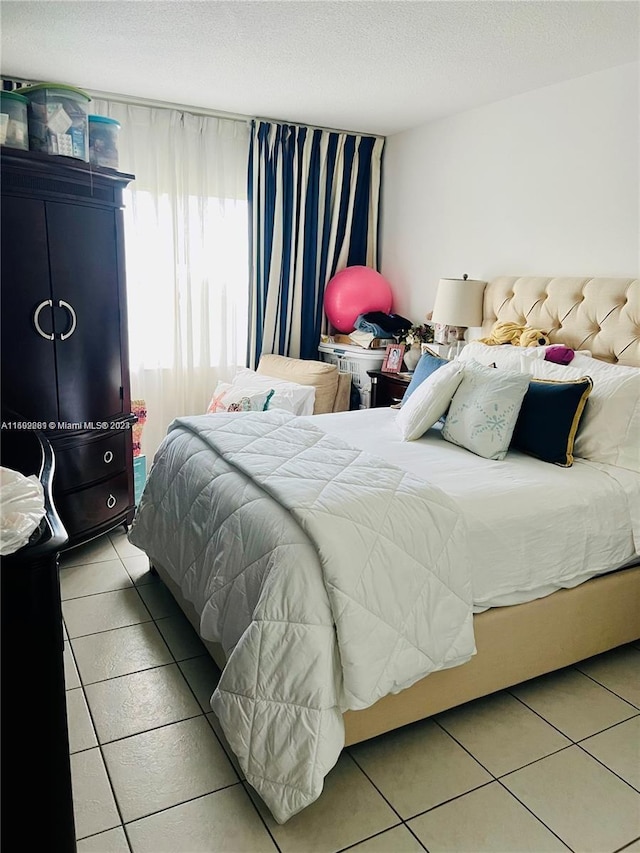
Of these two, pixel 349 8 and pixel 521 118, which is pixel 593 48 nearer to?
pixel 521 118

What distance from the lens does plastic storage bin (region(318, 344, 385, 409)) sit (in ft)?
14.0

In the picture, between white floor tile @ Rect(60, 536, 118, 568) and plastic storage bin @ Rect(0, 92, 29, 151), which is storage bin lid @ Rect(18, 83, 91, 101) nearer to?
plastic storage bin @ Rect(0, 92, 29, 151)

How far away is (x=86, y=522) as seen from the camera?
310 centimetres

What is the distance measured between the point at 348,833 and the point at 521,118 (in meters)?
3.48

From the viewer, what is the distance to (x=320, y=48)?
2875 mm

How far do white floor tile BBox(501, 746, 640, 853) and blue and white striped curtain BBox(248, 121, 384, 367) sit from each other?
3266 millimetres

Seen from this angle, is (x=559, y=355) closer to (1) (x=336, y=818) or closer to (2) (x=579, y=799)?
(2) (x=579, y=799)

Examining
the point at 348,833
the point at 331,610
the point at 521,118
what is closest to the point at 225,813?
the point at 348,833

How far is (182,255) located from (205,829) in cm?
342

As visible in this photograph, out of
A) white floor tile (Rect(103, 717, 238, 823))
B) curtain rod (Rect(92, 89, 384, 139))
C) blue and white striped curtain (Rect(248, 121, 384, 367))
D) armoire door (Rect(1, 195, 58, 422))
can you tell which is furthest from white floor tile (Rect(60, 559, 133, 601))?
curtain rod (Rect(92, 89, 384, 139))

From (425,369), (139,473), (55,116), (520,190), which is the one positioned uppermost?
(55,116)

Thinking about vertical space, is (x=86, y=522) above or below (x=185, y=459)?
below

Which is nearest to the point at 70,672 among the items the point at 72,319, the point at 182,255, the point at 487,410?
the point at 72,319

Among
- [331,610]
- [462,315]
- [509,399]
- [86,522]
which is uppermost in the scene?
[462,315]
